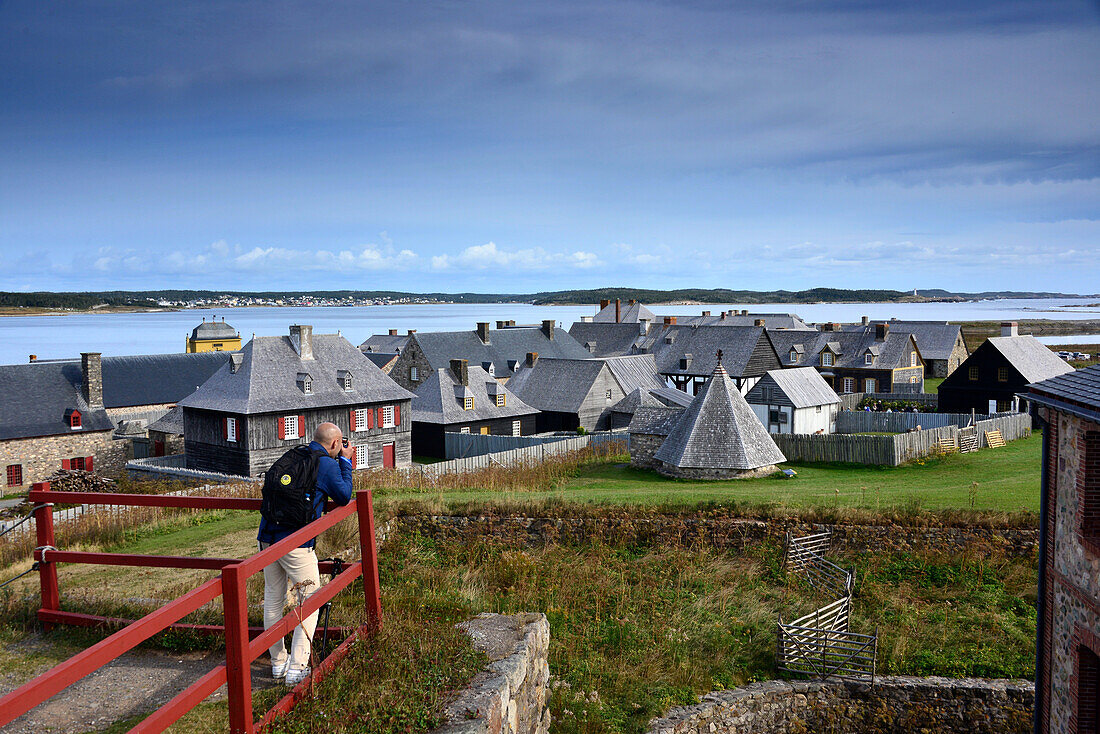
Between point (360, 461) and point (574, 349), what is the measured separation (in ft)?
108

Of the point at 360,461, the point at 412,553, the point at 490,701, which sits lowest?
the point at 360,461

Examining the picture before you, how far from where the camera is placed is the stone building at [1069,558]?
10.6 m

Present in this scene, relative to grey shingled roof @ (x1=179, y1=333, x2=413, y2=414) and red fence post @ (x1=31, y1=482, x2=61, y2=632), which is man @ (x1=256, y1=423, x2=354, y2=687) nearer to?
red fence post @ (x1=31, y1=482, x2=61, y2=632)

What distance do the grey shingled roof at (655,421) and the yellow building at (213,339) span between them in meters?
66.7

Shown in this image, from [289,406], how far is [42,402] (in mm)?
18834

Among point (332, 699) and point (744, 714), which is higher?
point (332, 699)

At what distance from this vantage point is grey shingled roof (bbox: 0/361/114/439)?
146 ft

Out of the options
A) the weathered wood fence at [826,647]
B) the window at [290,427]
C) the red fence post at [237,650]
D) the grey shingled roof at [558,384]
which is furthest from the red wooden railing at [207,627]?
the grey shingled roof at [558,384]

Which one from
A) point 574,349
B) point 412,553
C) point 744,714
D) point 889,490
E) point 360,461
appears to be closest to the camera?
point 744,714

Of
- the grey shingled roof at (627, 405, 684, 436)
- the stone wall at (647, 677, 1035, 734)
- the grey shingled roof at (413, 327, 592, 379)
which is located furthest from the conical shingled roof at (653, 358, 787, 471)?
the grey shingled roof at (413, 327, 592, 379)

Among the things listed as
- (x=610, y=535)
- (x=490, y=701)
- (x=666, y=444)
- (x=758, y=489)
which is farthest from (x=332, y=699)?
(x=666, y=444)

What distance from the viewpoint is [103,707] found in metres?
6.21

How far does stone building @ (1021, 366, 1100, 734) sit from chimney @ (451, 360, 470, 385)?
122ft

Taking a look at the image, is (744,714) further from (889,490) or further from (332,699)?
(889,490)
